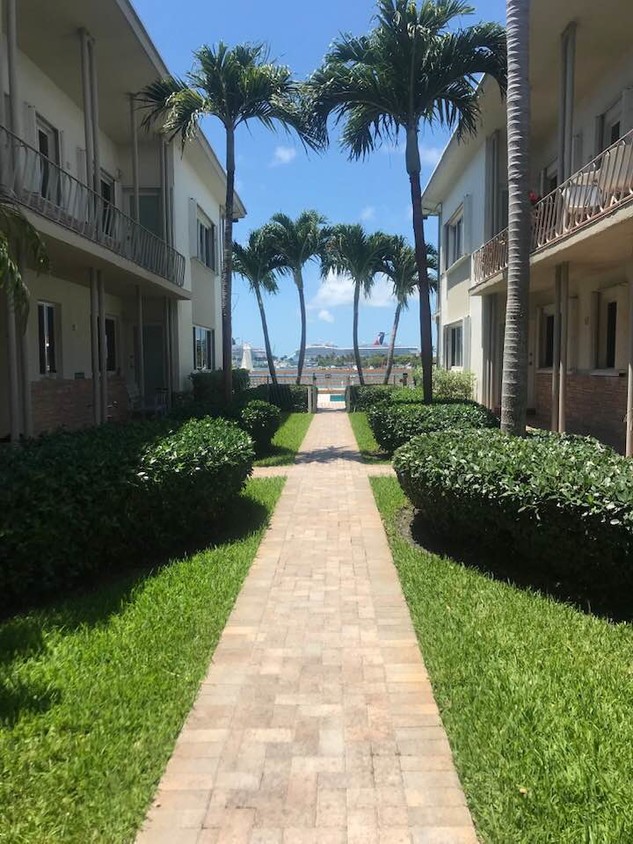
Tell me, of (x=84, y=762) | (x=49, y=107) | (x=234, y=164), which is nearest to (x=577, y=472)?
(x=84, y=762)

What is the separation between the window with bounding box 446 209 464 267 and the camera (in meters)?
20.6

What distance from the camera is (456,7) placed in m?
11.2

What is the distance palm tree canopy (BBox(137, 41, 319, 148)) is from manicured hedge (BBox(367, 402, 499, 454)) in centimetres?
594

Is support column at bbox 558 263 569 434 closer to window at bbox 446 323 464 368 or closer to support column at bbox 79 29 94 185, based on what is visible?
support column at bbox 79 29 94 185

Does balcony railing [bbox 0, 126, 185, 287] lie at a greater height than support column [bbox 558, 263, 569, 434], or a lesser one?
greater

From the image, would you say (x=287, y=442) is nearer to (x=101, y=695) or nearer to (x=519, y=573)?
(x=519, y=573)

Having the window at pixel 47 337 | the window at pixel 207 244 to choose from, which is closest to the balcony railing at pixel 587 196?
the window at pixel 47 337

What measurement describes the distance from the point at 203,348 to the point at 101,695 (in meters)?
19.0

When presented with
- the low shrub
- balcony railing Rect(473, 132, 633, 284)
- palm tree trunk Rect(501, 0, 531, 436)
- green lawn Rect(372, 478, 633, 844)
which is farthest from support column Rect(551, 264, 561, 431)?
green lawn Rect(372, 478, 633, 844)

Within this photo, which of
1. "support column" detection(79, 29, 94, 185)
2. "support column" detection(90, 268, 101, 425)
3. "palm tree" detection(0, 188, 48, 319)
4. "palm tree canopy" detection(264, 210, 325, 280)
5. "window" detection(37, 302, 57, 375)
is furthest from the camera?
"palm tree canopy" detection(264, 210, 325, 280)

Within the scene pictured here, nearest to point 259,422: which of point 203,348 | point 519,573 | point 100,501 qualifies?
point 100,501

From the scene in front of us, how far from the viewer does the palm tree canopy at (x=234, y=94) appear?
40.3 feet

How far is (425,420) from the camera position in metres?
10.3

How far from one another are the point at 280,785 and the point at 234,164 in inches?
498
